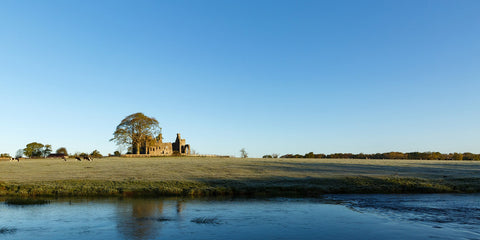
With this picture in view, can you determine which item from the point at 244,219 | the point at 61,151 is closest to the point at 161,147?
the point at 61,151

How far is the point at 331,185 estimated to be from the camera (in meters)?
29.2

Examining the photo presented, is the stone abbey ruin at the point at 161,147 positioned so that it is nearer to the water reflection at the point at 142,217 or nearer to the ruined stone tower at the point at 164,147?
the ruined stone tower at the point at 164,147

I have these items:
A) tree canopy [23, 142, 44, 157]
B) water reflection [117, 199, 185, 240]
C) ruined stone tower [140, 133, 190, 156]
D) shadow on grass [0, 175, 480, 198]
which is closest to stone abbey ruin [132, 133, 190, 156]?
ruined stone tower [140, 133, 190, 156]

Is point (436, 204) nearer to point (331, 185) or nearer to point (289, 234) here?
point (331, 185)

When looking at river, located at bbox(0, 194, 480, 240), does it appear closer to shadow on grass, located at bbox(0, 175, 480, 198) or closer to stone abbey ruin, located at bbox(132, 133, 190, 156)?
shadow on grass, located at bbox(0, 175, 480, 198)

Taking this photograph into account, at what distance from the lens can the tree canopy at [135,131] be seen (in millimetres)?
96375

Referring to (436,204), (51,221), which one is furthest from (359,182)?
(51,221)

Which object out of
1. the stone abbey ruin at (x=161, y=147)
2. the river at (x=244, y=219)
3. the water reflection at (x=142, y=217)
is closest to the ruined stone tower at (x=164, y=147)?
the stone abbey ruin at (x=161, y=147)

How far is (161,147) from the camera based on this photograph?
4407 inches

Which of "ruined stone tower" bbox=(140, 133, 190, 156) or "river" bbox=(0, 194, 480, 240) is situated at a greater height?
"ruined stone tower" bbox=(140, 133, 190, 156)

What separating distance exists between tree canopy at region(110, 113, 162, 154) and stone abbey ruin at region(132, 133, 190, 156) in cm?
177

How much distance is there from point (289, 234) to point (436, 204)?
1332 centimetres

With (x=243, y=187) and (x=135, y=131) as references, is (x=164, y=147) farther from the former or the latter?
(x=243, y=187)

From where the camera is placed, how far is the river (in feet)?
43.8
